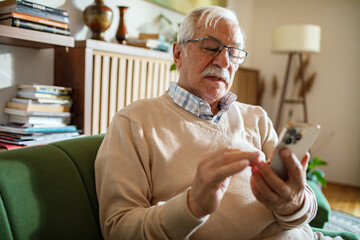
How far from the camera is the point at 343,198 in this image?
319 cm

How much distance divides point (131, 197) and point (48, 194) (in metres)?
0.22

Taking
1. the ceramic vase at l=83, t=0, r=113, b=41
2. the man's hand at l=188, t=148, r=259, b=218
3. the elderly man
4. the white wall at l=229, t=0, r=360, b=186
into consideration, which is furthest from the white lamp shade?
the man's hand at l=188, t=148, r=259, b=218

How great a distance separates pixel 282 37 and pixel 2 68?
2.49 m

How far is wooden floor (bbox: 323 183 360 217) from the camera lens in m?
2.92

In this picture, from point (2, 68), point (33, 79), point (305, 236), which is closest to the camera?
point (305, 236)

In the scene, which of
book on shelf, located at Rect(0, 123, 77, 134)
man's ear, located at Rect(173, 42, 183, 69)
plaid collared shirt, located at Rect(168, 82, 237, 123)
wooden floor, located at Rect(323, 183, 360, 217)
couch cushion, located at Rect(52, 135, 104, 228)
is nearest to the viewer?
couch cushion, located at Rect(52, 135, 104, 228)

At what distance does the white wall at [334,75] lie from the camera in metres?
3.51

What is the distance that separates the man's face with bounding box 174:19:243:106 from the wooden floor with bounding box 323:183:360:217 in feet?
7.45

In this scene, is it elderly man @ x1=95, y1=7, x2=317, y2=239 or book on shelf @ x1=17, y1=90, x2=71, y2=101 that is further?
book on shelf @ x1=17, y1=90, x2=71, y2=101

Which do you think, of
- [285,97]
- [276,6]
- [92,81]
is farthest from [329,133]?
[92,81]

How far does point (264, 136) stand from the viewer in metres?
1.21

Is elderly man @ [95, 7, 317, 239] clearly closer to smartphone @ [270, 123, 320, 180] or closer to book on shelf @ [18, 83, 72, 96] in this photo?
smartphone @ [270, 123, 320, 180]

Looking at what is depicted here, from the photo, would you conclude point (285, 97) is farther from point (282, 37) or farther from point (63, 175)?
point (63, 175)

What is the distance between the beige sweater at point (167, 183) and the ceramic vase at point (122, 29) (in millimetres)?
1152
